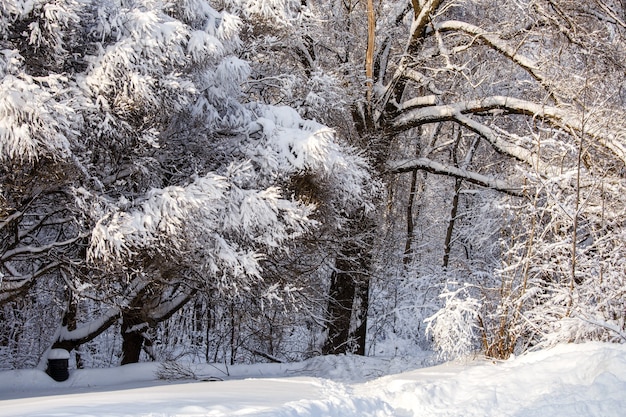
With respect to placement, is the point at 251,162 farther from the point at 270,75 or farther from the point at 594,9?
the point at 594,9

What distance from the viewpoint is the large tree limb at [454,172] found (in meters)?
10.6

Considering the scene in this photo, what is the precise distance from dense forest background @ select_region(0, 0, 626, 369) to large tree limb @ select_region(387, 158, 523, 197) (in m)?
Answer: 0.04

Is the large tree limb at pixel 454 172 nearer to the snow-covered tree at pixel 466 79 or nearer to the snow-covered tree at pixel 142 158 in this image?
the snow-covered tree at pixel 466 79

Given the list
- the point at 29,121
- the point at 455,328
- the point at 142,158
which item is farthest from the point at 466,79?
the point at 29,121

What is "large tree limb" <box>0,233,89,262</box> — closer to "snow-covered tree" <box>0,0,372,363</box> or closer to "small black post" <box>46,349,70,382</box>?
"snow-covered tree" <box>0,0,372,363</box>

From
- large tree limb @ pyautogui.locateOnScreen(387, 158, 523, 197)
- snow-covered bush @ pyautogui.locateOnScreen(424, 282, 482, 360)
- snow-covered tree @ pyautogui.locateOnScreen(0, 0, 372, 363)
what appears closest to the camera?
snow-covered tree @ pyautogui.locateOnScreen(0, 0, 372, 363)

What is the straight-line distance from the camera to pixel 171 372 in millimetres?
8453

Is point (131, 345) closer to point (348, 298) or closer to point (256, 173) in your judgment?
A: point (256, 173)

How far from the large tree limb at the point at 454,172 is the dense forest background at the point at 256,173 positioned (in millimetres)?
43

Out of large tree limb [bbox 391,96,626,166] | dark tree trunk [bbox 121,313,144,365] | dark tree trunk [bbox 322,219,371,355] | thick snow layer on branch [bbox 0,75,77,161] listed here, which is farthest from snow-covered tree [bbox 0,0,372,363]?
large tree limb [bbox 391,96,626,166]

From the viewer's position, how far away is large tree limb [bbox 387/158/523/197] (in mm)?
10648

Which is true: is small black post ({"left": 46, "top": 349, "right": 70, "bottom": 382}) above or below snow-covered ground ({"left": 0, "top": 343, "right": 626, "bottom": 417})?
below

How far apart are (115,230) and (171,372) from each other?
9.01 feet

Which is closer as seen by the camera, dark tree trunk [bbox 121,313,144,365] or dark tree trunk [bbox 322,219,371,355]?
Result: dark tree trunk [bbox 121,313,144,365]
